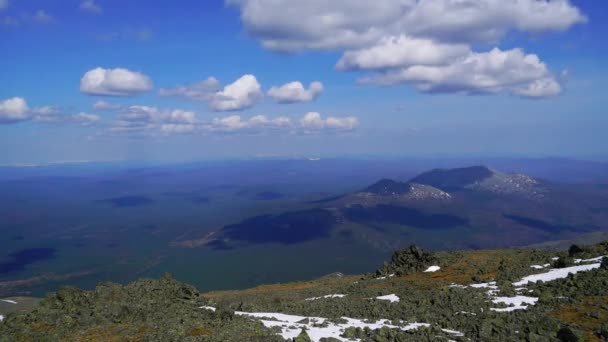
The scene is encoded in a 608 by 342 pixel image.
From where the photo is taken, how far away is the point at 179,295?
29.3 metres

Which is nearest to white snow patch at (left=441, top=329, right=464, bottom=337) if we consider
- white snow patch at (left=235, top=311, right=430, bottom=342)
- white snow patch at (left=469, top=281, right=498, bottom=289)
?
white snow patch at (left=235, top=311, right=430, bottom=342)

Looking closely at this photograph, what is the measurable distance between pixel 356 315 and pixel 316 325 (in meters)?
4.90

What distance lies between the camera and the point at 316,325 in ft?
78.6

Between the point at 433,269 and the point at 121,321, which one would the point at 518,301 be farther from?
the point at 121,321

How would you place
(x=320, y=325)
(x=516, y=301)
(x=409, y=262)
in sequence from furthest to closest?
(x=409, y=262)
(x=516, y=301)
(x=320, y=325)

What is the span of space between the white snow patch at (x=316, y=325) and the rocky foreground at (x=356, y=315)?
60 millimetres

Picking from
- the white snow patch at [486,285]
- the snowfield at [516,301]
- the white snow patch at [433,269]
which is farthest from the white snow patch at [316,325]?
the white snow patch at [433,269]

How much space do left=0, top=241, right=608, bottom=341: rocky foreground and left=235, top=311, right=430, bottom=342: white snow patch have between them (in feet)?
0.20

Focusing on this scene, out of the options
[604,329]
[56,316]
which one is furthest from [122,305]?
[604,329]

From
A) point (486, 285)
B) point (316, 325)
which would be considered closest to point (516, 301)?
point (486, 285)

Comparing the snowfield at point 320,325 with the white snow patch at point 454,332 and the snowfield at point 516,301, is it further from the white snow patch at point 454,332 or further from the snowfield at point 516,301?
the snowfield at point 516,301

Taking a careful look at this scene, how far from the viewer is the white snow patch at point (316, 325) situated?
21.5 metres

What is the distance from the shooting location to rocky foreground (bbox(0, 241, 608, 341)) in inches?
785

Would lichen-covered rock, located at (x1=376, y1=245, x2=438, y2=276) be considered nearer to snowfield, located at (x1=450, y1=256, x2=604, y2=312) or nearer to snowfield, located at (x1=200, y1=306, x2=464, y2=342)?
snowfield, located at (x1=450, y1=256, x2=604, y2=312)
